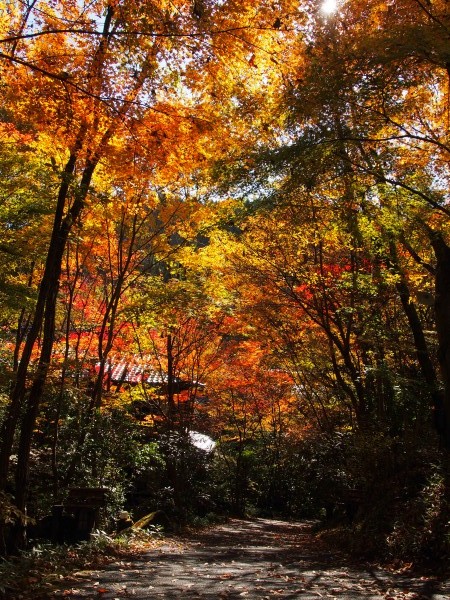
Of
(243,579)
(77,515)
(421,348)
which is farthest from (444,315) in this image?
(77,515)

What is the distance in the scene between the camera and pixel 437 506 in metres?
7.04

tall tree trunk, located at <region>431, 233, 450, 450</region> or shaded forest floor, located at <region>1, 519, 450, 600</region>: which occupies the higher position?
tall tree trunk, located at <region>431, 233, 450, 450</region>

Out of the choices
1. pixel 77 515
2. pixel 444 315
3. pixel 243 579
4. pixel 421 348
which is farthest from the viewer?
pixel 421 348

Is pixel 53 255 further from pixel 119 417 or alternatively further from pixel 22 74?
pixel 119 417

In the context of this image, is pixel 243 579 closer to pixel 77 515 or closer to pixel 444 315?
pixel 77 515

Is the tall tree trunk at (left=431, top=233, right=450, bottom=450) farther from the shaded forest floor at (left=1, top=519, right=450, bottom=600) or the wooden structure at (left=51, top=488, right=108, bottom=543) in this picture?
the wooden structure at (left=51, top=488, right=108, bottom=543)

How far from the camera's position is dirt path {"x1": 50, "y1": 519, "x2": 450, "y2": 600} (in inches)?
199

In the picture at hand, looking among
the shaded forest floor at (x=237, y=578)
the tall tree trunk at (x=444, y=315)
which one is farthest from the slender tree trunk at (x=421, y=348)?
the shaded forest floor at (x=237, y=578)

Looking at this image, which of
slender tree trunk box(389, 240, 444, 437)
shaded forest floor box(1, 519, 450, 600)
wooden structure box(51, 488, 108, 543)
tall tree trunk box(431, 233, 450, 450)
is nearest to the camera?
shaded forest floor box(1, 519, 450, 600)

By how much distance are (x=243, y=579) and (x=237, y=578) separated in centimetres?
9

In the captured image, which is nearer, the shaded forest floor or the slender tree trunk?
the shaded forest floor

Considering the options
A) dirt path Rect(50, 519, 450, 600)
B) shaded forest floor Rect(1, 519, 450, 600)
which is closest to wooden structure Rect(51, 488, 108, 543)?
shaded forest floor Rect(1, 519, 450, 600)

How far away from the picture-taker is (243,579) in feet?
19.6

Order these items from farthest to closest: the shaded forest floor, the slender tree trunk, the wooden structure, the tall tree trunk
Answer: the slender tree trunk
the wooden structure
the tall tree trunk
the shaded forest floor
